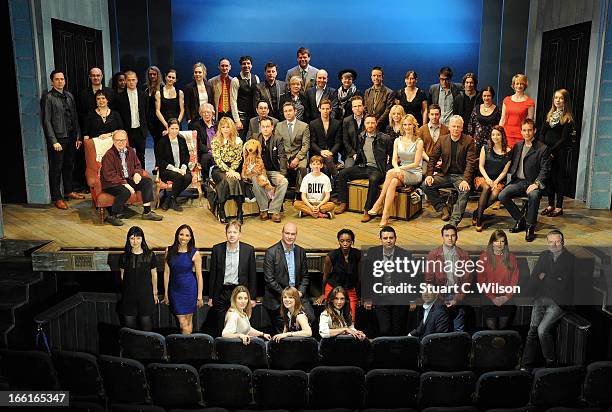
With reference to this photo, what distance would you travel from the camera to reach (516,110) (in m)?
6.98

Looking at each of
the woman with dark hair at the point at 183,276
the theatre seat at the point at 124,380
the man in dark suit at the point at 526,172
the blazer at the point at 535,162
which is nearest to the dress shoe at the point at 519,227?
the man in dark suit at the point at 526,172

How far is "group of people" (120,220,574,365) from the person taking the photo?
5.26m

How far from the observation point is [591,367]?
4344 mm

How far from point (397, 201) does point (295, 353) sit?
2508 millimetres

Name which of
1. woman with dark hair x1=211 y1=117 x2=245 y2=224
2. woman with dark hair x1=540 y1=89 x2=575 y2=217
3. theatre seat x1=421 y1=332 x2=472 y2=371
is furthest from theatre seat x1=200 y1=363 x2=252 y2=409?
woman with dark hair x1=540 y1=89 x2=575 y2=217

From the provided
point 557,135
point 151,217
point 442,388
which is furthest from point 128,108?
point 442,388

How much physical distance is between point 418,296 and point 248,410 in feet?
6.10

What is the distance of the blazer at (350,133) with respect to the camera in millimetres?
7121

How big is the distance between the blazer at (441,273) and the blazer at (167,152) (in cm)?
295

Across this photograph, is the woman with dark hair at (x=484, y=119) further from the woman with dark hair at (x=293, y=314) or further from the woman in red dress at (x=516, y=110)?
the woman with dark hair at (x=293, y=314)

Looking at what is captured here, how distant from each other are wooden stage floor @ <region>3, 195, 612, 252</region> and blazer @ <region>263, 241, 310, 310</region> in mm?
599

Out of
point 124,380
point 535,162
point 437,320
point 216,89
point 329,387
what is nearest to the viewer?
point 329,387

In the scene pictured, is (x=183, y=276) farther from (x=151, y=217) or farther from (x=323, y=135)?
(x=323, y=135)

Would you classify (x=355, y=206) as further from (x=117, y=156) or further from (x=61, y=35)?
(x=61, y=35)
